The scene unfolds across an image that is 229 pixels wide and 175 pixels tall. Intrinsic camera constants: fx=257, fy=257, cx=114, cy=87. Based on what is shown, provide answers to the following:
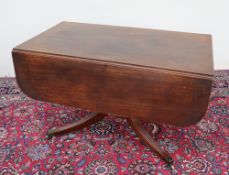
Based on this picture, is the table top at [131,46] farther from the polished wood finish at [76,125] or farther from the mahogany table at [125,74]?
the polished wood finish at [76,125]

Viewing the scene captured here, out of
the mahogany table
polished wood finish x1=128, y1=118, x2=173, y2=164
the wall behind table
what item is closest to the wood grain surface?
the mahogany table

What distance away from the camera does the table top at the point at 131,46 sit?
48.2 inches

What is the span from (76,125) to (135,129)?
404mm

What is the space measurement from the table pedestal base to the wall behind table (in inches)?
36.1

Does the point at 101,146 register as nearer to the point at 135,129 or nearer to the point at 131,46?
the point at 135,129

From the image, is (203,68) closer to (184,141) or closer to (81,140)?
(184,141)

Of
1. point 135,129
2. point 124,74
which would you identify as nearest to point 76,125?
point 135,129

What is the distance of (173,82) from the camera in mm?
1174

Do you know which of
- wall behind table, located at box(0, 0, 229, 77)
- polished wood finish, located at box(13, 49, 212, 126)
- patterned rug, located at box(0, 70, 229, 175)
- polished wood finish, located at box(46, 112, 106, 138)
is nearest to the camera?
polished wood finish, located at box(13, 49, 212, 126)

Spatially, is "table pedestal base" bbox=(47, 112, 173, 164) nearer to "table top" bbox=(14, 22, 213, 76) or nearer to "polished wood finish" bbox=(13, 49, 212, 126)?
"polished wood finish" bbox=(13, 49, 212, 126)

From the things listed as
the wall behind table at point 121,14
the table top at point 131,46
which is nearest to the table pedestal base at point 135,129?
the table top at point 131,46

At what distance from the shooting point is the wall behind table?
213 cm

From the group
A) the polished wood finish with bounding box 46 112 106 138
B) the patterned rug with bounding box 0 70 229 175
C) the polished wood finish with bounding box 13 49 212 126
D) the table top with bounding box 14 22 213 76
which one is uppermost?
the table top with bounding box 14 22 213 76

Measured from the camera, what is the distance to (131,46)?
4.61 feet
